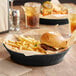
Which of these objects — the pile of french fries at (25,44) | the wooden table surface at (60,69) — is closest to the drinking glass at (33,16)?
the pile of french fries at (25,44)

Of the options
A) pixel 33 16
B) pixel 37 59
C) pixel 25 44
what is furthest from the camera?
pixel 33 16

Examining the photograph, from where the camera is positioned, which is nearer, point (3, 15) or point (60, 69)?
point (60, 69)

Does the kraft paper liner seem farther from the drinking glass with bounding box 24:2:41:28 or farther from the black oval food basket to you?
the black oval food basket

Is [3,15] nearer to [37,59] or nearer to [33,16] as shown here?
[33,16]

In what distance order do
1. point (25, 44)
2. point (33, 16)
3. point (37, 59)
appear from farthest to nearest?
point (33, 16), point (25, 44), point (37, 59)

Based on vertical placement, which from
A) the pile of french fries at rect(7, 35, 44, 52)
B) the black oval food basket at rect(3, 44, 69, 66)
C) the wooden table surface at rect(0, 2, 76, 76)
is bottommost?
the wooden table surface at rect(0, 2, 76, 76)

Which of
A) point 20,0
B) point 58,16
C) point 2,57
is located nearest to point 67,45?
point 2,57

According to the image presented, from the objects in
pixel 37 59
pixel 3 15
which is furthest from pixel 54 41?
pixel 3 15

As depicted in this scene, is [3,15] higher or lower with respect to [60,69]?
higher

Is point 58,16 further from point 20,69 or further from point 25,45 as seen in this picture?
point 20,69

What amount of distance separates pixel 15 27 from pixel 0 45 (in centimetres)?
42

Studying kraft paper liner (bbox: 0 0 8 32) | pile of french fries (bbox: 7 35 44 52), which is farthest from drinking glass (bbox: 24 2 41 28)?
pile of french fries (bbox: 7 35 44 52)

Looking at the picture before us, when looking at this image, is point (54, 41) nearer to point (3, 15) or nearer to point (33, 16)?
point (3, 15)

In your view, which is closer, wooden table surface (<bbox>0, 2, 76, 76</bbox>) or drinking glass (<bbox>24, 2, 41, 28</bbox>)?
wooden table surface (<bbox>0, 2, 76, 76</bbox>)
